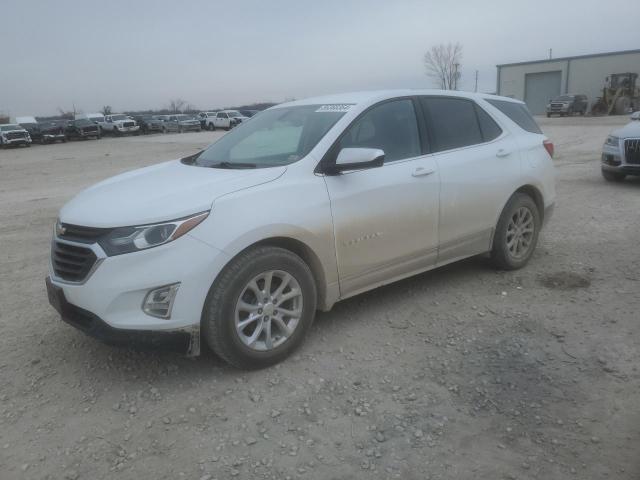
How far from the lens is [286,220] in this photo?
3.35 metres

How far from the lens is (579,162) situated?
1333cm

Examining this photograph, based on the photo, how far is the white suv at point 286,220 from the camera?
119 inches

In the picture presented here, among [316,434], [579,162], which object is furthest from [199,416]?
[579,162]

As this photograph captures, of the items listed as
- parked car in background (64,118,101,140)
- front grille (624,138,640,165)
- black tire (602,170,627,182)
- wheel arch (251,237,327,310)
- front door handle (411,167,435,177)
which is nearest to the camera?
wheel arch (251,237,327,310)

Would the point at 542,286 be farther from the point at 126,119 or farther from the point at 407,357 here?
the point at 126,119

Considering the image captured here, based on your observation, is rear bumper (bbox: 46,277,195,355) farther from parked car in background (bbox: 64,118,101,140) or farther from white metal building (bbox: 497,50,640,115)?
white metal building (bbox: 497,50,640,115)

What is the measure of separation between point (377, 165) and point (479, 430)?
6.09 feet

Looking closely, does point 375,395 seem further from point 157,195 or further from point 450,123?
point 450,123

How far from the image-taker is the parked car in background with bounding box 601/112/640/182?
916 cm

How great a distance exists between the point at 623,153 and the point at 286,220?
8.24 meters

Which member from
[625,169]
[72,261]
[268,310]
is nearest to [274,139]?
[268,310]

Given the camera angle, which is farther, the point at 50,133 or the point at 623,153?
the point at 50,133

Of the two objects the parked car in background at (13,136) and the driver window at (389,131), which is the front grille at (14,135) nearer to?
the parked car in background at (13,136)

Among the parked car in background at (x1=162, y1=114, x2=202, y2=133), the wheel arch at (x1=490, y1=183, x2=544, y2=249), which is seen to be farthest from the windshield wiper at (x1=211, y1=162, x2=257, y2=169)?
the parked car in background at (x1=162, y1=114, x2=202, y2=133)
